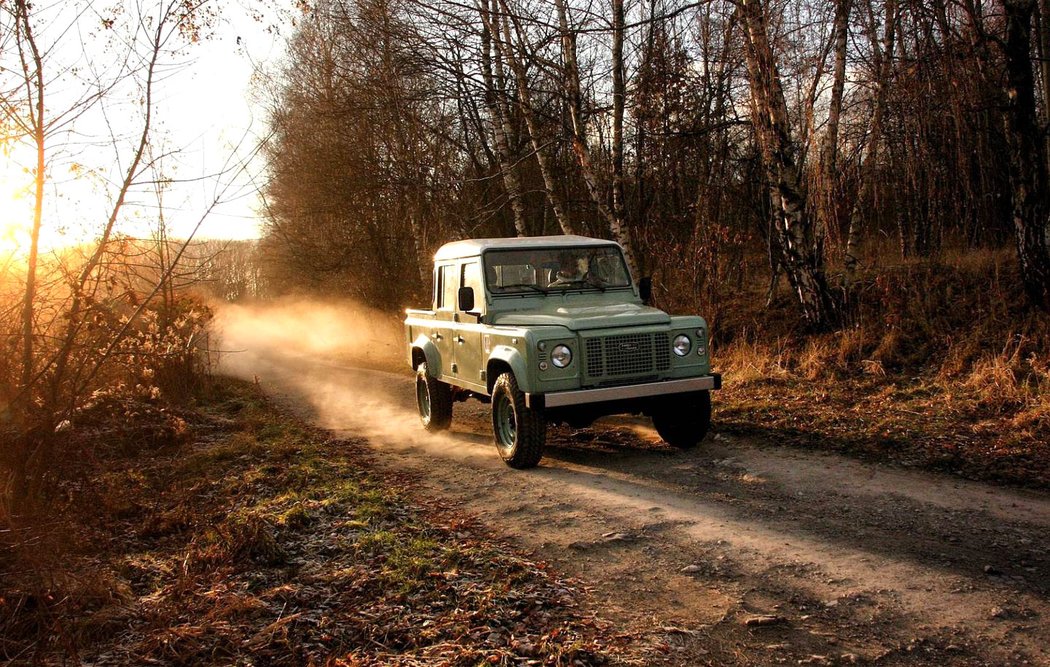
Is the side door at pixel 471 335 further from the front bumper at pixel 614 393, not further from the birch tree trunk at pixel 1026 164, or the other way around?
the birch tree trunk at pixel 1026 164

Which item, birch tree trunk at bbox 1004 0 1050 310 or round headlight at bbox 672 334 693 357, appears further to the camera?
birch tree trunk at bbox 1004 0 1050 310

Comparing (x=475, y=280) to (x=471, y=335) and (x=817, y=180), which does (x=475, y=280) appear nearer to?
(x=471, y=335)

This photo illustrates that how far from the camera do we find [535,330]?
685cm

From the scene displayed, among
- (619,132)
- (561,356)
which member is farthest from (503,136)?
(561,356)

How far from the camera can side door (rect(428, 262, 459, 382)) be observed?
28.9ft

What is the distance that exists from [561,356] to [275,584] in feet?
Answer: 10.3

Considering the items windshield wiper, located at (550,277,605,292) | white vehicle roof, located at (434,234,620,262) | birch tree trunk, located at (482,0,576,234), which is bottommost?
windshield wiper, located at (550,277,605,292)

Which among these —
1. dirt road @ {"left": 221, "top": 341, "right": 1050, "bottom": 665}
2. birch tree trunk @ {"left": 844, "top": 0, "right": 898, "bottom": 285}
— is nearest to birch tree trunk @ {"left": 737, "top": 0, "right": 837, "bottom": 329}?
birch tree trunk @ {"left": 844, "top": 0, "right": 898, "bottom": 285}

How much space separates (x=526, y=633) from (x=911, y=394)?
646 centimetres

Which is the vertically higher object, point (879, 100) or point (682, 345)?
point (879, 100)

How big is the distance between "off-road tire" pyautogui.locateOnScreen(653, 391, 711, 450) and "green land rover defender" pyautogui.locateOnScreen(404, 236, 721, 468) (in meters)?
0.01

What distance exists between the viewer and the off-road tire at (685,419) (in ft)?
23.9

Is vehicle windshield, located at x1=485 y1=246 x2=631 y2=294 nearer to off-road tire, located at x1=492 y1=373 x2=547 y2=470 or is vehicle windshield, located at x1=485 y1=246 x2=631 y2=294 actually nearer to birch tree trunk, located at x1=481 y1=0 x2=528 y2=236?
off-road tire, located at x1=492 y1=373 x2=547 y2=470

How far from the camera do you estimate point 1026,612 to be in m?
3.73
